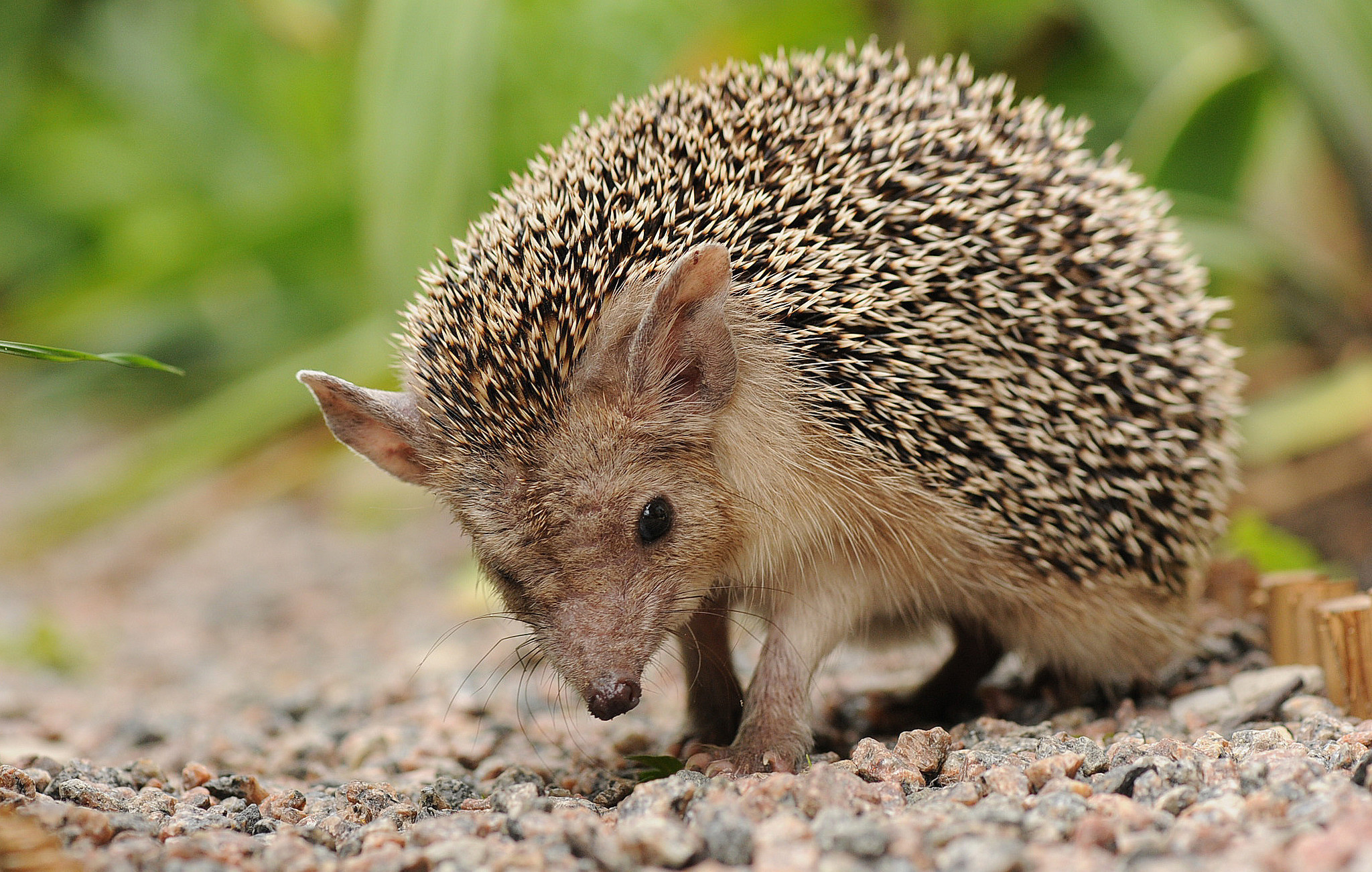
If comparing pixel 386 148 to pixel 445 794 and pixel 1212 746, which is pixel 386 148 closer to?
pixel 445 794

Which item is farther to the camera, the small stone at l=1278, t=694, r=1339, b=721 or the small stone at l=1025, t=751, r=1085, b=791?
the small stone at l=1278, t=694, r=1339, b=721

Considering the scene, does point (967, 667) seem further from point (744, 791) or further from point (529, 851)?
point (529, 851)

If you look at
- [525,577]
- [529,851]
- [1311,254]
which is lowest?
[529,851]

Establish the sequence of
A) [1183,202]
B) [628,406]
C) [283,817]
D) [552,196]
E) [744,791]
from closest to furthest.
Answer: [744,791], [283,817], [628,406], [552,196], [1183,202]

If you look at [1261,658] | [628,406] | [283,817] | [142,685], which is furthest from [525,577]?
[142,685]

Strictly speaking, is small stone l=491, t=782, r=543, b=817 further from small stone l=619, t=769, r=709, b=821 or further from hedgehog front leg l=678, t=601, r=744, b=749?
hedgehog front leg l=678, t=601, r=744, b=749

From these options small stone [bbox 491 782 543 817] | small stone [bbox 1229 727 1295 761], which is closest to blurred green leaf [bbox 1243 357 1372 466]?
small stone [bbox 1229 727 1295 761]
